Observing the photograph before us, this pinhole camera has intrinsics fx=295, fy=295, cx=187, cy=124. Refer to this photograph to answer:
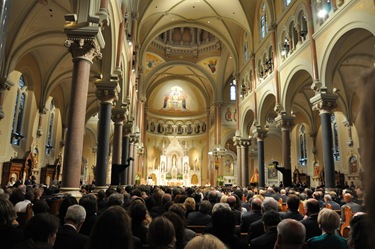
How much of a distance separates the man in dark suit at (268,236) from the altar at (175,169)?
36093 millimetres

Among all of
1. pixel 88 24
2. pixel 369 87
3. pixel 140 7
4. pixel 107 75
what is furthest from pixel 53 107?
pixel 369 87

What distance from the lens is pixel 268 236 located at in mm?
3549

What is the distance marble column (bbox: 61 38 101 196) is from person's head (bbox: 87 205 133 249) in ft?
18.5

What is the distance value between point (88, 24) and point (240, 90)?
19.8 m

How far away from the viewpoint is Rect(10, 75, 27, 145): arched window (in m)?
17.6

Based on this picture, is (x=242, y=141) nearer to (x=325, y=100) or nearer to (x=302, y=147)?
(x=302, y=147)

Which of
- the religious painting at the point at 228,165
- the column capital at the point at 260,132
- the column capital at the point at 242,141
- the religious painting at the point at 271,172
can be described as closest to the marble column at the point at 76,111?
the column capital at the point at 260,132

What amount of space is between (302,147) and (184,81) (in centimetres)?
1811

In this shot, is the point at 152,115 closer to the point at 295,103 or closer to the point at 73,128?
the point at 295,103

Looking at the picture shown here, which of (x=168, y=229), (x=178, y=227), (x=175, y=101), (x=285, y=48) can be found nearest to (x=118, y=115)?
(x=285, y=48)

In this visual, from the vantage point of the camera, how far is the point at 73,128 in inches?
302

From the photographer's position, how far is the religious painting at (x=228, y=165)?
35.2 m

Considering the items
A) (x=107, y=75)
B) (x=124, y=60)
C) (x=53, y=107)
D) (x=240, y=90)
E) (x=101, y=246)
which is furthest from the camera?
(x=240, y=90)

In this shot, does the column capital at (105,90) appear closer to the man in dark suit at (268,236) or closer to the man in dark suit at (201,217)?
the man in dark suit at (201,217)
